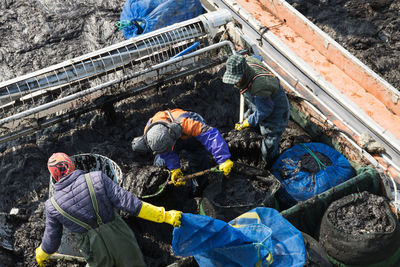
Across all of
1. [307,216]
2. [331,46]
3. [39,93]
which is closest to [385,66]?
[331,46]

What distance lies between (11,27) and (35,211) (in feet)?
12.1

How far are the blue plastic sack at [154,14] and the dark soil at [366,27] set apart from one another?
1.78 metres

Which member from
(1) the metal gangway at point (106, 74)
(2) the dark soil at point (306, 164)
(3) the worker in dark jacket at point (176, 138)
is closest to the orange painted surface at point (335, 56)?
(1) the metal gangway at point (106, 74)

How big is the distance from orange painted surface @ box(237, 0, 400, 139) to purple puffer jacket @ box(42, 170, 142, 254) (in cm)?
290

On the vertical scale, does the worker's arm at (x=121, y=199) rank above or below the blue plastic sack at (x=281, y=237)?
above

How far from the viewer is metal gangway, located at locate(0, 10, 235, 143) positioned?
4.40 m

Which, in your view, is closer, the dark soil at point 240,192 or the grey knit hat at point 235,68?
the grey knit hat at point 235,68

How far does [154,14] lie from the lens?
18.2ft

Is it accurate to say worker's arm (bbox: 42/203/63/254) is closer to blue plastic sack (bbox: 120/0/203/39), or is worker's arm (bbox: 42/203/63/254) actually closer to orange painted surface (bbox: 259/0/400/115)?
blue plastic sack (bbox: 120/0/203/39)

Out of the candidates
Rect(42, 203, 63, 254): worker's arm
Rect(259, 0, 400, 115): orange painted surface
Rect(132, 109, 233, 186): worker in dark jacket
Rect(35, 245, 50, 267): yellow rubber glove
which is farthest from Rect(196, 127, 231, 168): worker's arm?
Rect(259, 0, 400, 115): orange painted surface

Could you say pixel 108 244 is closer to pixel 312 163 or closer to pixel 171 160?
pixel 171 160

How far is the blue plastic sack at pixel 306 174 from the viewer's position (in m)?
3.85

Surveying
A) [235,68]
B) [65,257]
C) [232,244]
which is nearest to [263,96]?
[235,68]

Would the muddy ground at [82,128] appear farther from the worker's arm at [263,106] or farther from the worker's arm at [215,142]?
the worker's arm at [215,142]
